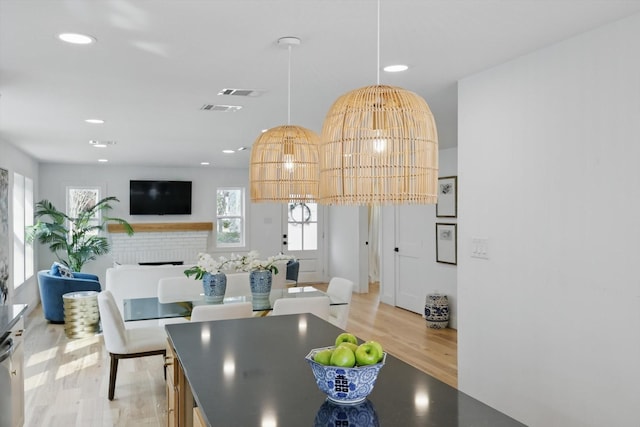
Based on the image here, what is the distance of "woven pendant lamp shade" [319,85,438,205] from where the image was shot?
1.47 meters

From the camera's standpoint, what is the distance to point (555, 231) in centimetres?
276

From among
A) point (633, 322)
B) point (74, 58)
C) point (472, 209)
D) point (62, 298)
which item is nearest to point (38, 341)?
point (62, 298)

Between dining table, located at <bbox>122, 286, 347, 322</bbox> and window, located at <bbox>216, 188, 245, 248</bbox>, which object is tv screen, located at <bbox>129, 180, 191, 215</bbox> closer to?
window, located at <bbox>216, 188, 245, 248</bbox>

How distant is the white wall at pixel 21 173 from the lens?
19.9 feet

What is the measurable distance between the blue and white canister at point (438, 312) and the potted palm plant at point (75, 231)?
17.4 ft

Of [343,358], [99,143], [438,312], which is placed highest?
[99,143]

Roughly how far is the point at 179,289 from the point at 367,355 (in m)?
3.61

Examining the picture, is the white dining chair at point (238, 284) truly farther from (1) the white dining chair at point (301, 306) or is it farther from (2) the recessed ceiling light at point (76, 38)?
(2) the recessed ceiling light at point (76, 38)

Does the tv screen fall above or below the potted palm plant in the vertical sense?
above

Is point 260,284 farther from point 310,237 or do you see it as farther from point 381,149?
point 310,237

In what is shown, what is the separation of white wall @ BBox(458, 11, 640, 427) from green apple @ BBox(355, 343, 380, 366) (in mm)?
1455

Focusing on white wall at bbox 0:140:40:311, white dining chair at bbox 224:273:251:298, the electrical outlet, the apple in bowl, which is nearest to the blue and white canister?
white dining chair at bbox 224:273:251:298

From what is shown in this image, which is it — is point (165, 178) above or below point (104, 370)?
above

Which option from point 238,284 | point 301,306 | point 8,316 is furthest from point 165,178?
point 8,316
